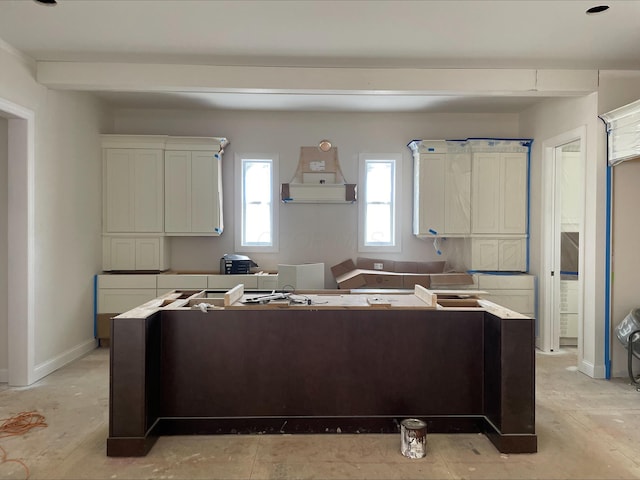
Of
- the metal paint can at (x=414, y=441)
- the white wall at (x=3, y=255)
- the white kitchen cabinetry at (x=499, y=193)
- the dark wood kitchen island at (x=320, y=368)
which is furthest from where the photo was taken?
the white kitchen cabinetry at (x=499, y=193)

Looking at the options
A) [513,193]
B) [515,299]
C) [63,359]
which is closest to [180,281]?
[63,359]

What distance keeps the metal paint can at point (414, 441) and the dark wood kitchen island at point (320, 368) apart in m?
0.31

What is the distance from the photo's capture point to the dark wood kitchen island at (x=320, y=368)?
3.23m

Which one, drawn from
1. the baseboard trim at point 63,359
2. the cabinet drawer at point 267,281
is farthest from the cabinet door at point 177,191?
the baseboard trim at point 63,359

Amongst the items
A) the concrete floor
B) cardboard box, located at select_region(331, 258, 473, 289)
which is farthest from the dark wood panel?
cardboard box, located at select_region(331, 258, 473, 289)

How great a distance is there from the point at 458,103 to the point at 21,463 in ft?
17.7

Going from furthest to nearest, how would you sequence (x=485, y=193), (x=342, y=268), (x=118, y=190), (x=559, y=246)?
(x=342, y=268) < (x=485, y=193) < (x=118, y=190) < (x=559, y=246)

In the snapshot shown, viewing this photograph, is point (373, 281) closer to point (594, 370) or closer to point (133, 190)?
point (594, 370)

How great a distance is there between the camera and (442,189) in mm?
5887

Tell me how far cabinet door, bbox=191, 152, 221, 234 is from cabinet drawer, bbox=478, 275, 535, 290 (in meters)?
3.33

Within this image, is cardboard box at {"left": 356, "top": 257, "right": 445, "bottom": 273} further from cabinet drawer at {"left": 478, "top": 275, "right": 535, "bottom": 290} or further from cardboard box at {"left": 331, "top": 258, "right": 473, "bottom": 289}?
cabinet drawer at {"left": 478, "top": 275, "right": 535, "bottom": 290}

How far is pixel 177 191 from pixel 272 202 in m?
1.21

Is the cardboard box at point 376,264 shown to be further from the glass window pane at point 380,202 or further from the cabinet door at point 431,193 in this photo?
the cabinet door at point 431,193

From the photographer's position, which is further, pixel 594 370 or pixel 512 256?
pixel 512 256
